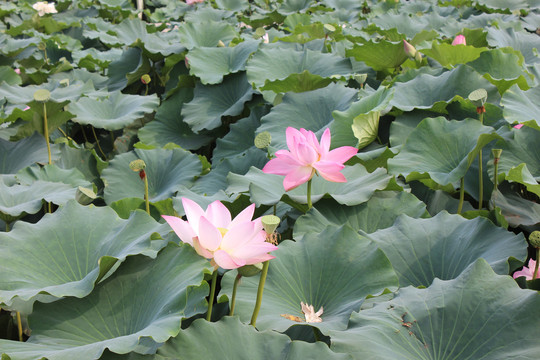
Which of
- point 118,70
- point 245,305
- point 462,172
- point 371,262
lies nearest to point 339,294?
point 371,262

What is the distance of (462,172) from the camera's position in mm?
1370

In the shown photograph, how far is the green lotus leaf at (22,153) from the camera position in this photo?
1.99 m

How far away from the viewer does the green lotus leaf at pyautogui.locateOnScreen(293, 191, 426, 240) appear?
4.35ft

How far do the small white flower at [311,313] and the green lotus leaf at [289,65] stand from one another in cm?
131

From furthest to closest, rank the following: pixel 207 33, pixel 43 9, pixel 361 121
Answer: pixel 43 9 → pixel 207 33 → pixel 361 121

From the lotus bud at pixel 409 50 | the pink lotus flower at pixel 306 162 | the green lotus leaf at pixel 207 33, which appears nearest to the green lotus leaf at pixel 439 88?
the lotus bud at pixel 409 50

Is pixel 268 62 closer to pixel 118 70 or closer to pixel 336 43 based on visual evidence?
pixel 336 43

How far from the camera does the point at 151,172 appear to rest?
2.07 meters

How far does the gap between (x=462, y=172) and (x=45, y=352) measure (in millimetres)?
1061

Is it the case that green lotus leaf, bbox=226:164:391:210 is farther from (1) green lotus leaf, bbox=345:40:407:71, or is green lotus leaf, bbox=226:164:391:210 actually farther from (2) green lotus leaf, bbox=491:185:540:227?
(1) green lotus leaf, bbox=345:40:407:71

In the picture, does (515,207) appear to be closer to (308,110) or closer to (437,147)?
(437,147)

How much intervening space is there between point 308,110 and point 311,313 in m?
1.07

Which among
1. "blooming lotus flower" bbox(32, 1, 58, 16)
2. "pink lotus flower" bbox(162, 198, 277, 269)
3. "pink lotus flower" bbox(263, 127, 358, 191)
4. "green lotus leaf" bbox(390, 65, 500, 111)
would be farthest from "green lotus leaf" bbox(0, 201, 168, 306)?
"blooming lotus flower" bbox(32, 1, 58, 16)

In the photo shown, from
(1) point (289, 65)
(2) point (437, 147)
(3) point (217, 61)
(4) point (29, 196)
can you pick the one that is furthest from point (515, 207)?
(3) point (217, 61)
